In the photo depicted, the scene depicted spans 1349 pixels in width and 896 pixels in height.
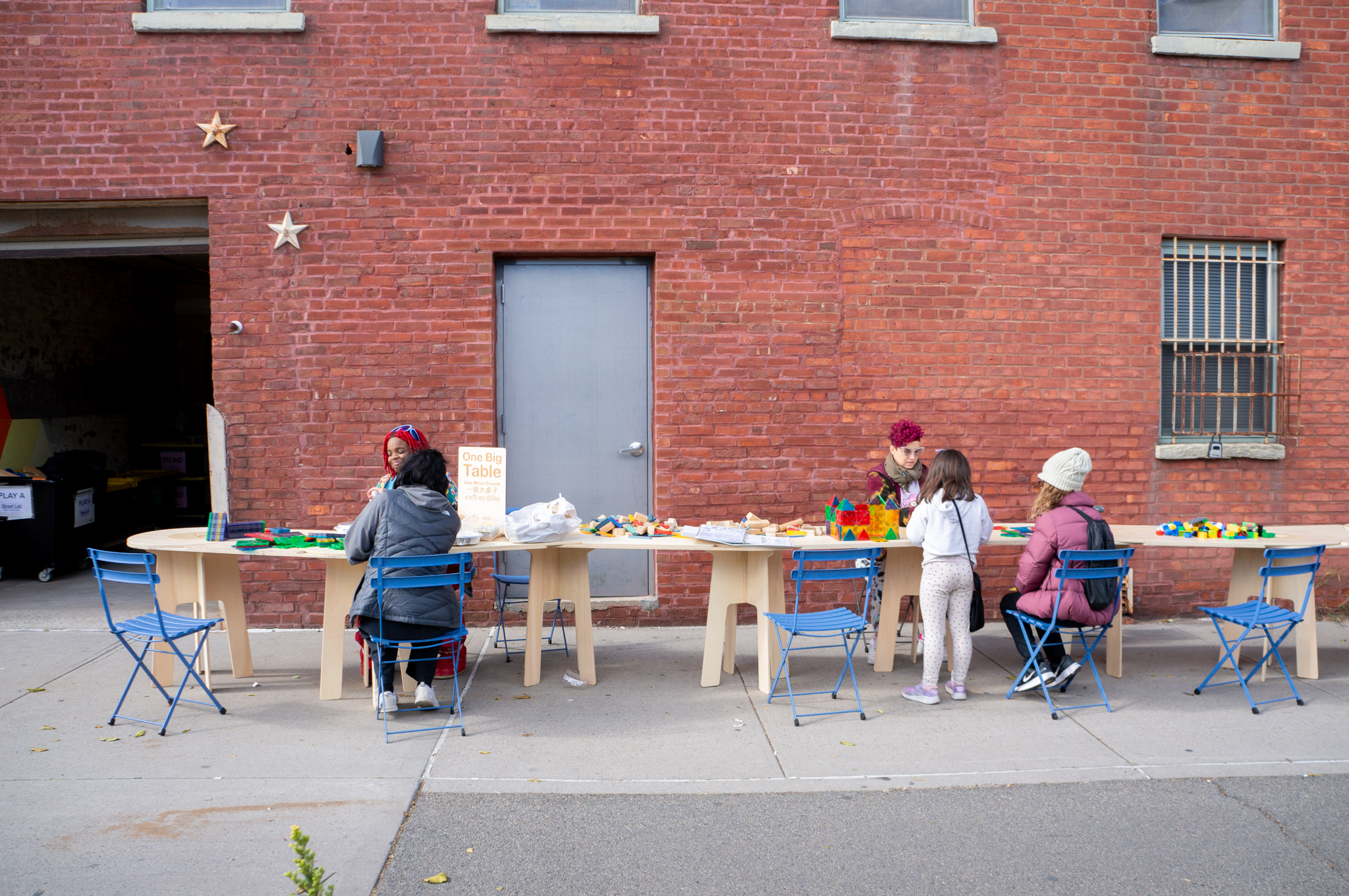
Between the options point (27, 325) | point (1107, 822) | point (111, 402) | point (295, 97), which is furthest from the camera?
point (111, 402)

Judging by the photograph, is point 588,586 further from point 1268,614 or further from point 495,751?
point 1268,614

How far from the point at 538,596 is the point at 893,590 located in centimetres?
238

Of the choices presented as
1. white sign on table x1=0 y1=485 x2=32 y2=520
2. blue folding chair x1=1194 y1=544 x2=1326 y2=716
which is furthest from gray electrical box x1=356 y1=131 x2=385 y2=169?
blue folding chair x1=1194 y1=544 x2=1326 y2=716

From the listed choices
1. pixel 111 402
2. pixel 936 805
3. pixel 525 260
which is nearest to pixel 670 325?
pixel 525 260

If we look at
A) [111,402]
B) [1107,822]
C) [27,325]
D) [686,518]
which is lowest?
[1107,822]

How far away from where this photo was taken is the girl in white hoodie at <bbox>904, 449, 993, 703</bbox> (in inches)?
221

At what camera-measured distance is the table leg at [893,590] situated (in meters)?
6.27

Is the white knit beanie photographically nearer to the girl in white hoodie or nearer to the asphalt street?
the girl in white hoodie

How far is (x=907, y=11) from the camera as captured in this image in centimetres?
769

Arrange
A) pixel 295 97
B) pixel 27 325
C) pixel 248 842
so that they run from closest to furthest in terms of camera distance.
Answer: pixel 248 842, pixel 295 97, pixel 27 325

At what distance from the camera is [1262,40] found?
26.1 feet

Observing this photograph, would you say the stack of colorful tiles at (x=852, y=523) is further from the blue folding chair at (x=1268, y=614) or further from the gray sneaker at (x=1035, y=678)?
the blue folding chair at (x=1268, y=614)

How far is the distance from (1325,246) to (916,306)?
12.1 ft

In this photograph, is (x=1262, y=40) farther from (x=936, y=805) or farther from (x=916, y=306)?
(x=936, y=805)
